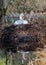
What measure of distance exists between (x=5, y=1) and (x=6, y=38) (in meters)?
2.53

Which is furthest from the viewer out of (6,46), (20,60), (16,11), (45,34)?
(16,11)

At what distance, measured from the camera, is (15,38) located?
356 inches

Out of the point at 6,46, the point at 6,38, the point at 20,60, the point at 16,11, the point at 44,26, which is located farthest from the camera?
the point at 16,11

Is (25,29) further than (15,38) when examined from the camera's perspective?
Yes

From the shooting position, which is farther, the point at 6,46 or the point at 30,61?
the point at 6,46

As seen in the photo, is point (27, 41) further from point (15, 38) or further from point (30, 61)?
point (30, 61)

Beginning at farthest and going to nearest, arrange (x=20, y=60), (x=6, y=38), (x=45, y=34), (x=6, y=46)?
(x=45, y=34)
(x=6, y=38)
(x=6, y=46)
(x=20, y=60)

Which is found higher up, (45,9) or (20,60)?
(20,60)

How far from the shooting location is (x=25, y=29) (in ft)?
33.2

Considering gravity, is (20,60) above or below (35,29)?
above

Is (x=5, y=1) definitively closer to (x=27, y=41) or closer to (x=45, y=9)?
(x=27, y=41)

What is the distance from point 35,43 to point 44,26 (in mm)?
1868

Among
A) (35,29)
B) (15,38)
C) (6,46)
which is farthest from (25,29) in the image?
(6,46)

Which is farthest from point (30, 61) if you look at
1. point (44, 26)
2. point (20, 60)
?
point (44, 26)
